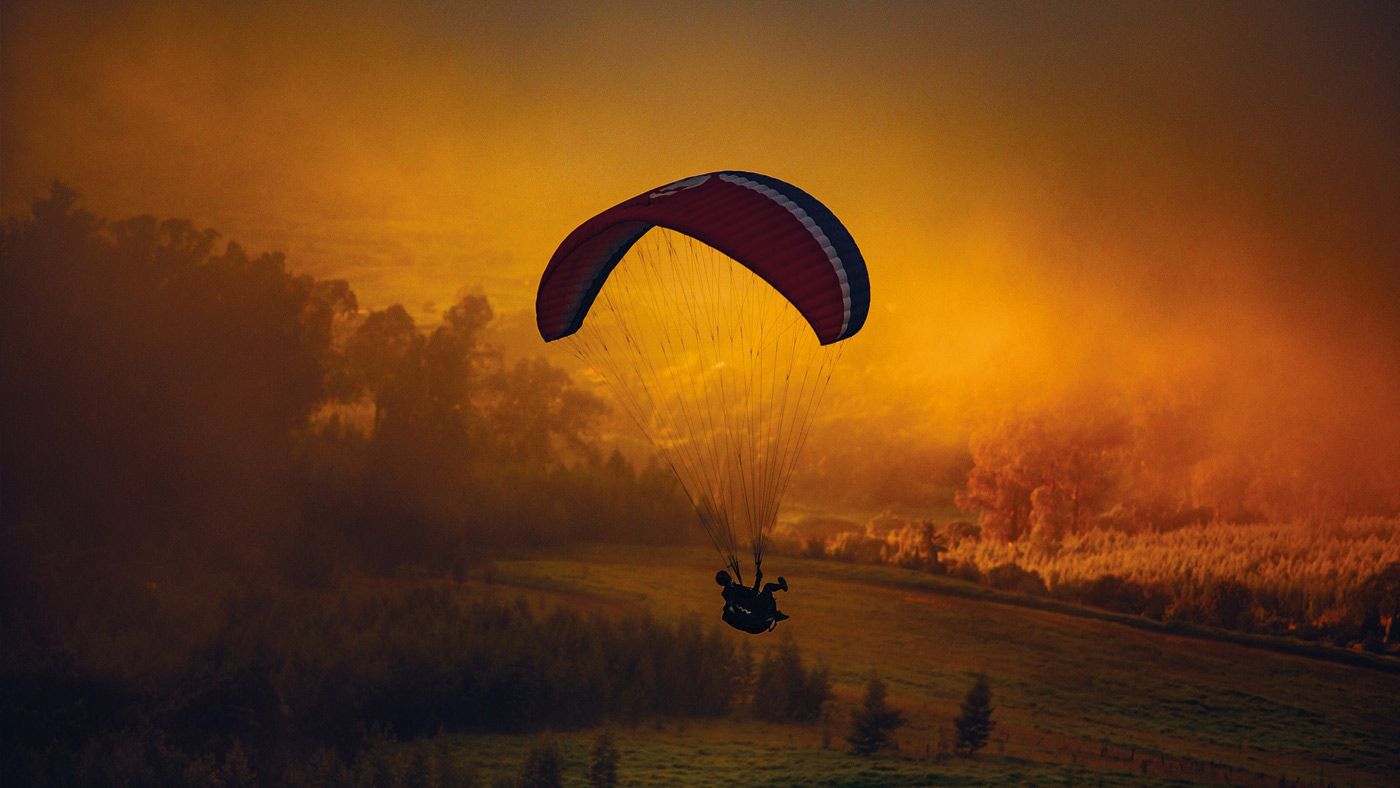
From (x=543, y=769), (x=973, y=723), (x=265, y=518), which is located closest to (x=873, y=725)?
(x=973, y=723)

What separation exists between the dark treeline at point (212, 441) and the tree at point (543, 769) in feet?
43.4

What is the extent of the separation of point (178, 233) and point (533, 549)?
53.3 ft

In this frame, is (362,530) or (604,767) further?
(362,530)

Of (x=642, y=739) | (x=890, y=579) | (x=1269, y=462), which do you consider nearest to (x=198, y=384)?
(x=642, y=739)

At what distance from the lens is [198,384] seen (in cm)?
3328

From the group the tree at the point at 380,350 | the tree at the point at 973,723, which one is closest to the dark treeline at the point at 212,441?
the tree at the point at 380,350

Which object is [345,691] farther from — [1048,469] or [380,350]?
[1048,469]

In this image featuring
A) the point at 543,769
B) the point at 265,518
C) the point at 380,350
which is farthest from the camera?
the point at 380,350

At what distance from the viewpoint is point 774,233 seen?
15320 millimetres

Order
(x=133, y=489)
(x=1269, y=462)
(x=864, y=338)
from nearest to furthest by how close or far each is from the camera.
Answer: (x=133, y=489), (x=1269, y=462), (x=864, y=338)

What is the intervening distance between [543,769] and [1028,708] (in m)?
11.7

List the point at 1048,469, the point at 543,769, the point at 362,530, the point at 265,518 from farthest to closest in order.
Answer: the point at 1048,469 → the point at 362,530 → the point at 265,518 → the point at 543,769

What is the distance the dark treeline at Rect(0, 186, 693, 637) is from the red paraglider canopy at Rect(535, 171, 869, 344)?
19.6m

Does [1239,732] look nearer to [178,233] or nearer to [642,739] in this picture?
[642,739]
